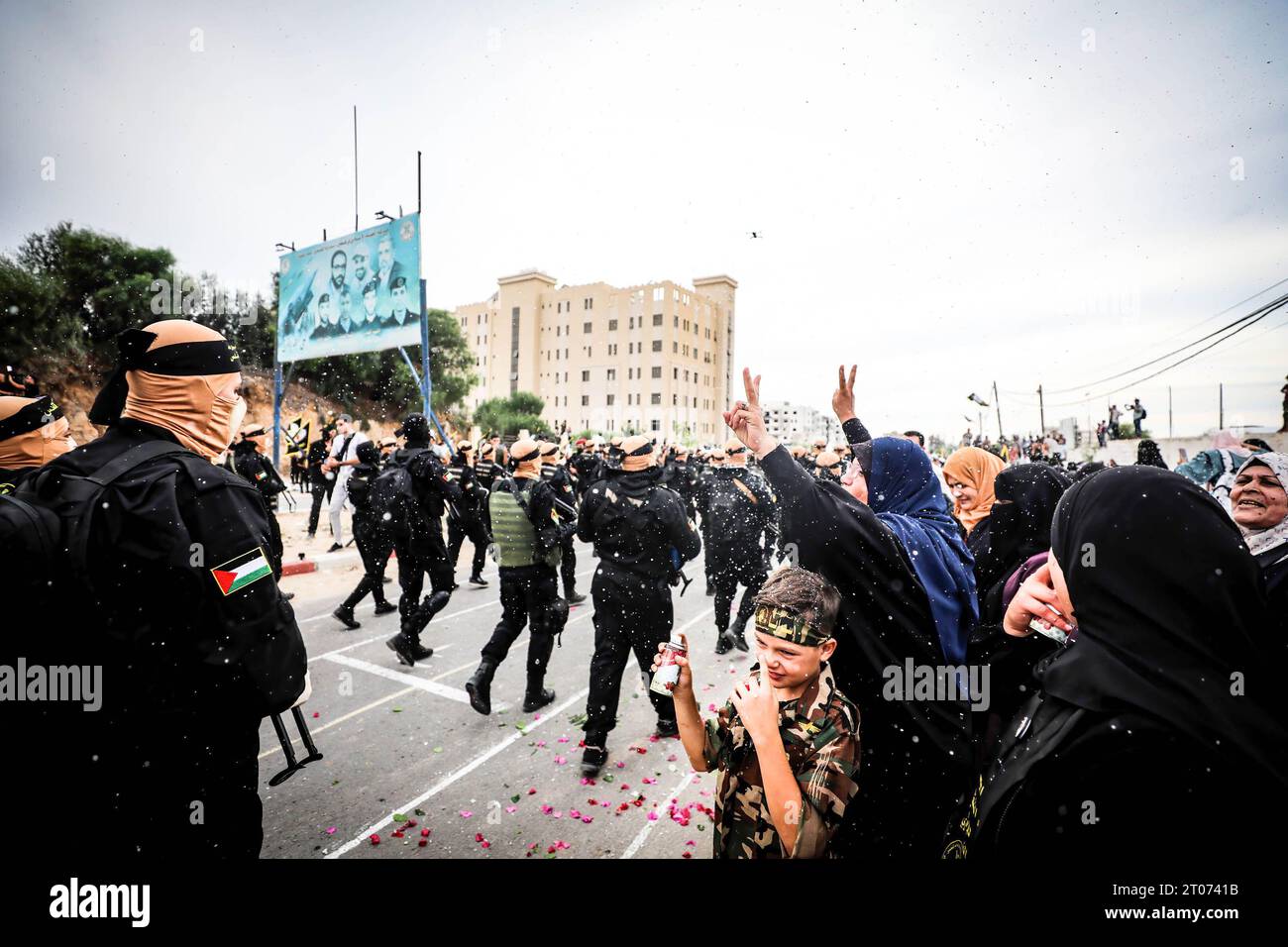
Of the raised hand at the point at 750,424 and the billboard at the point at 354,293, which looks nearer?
the raised hand at the point at 750,424

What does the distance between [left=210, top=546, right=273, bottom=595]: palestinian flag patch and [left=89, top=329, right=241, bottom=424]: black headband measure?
0.62 m

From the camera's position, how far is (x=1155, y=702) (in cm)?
109

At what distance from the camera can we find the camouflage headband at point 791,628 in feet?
5.63

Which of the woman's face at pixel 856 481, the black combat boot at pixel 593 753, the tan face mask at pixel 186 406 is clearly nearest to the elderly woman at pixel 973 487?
the woman's face at pixel 856 481

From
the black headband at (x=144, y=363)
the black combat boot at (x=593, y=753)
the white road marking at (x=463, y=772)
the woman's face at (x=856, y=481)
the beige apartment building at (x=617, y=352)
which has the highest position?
the beige apartment building at (x=617, y=352)

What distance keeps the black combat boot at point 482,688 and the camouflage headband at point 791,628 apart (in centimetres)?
330

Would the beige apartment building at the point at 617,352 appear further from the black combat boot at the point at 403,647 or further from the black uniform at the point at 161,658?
the black uniform at the point at 161,658

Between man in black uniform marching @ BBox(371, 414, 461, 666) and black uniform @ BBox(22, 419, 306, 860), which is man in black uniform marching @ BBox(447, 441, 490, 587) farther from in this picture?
black uniform @ BBox(22, 419, 306, 860)

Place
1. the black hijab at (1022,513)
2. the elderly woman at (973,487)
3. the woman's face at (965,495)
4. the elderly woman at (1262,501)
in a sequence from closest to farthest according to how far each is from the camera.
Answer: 1. the elderly woman at (1262,501)
2. the black hijab at (1022,513)
3. the elderly woman at (973,487)
4. the woman's face at (965,495)

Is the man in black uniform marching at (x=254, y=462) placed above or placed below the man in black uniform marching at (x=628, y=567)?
above
